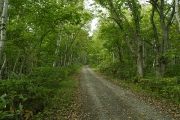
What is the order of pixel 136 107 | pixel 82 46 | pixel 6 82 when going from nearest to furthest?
pixel 6 82, pixel 136 107, pixel 82 46

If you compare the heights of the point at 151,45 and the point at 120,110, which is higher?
the point at 151,45

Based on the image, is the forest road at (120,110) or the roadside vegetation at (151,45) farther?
the roadside vegetation at (151,45)

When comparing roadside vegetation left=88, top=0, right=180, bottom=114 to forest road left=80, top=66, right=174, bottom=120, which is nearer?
forest road left=80, top=66, right=174, bottom=120

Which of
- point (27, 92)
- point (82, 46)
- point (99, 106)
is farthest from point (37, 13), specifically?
point (82, 46)

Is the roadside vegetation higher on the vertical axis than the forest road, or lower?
higher

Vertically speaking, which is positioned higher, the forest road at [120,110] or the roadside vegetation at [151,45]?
the roadside vegetation at [151,45]

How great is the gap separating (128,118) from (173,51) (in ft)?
17.6

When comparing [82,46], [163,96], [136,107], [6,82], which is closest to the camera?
[6,82]

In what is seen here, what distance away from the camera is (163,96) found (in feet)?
29.1

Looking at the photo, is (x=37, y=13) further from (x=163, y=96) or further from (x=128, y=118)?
(x=163, y=96)

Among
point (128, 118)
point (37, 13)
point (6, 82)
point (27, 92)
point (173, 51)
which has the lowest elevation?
point (128, 118)

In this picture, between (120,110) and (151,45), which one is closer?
(120,110)

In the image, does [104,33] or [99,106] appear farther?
[104,33]

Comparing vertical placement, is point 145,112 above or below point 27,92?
below
